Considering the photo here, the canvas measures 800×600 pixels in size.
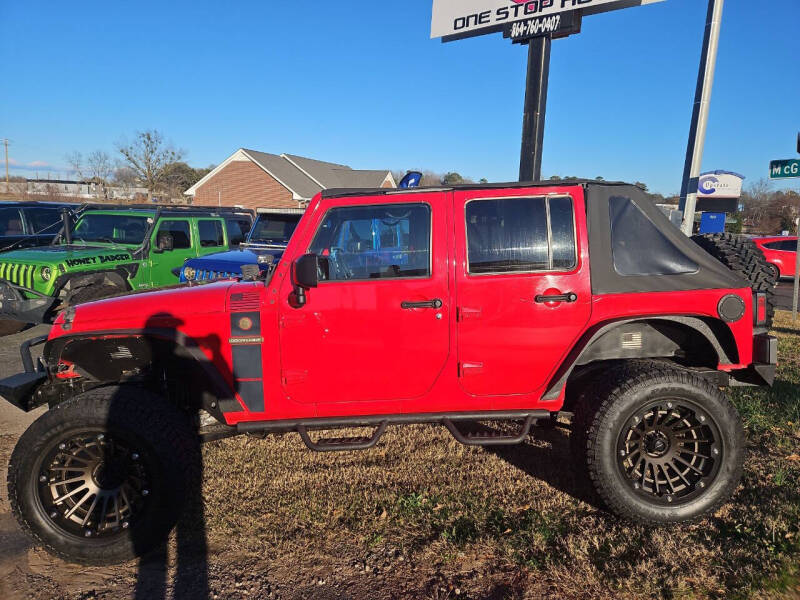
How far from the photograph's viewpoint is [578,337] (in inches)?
124

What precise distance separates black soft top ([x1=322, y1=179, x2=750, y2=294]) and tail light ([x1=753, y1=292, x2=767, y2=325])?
177 mm

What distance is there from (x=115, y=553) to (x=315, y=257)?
2033 mm

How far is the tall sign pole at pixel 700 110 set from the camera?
7988 millimetres

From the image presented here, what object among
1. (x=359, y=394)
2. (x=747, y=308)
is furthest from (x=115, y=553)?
(x=747, y=308)

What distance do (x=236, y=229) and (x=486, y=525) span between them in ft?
A: 25.8

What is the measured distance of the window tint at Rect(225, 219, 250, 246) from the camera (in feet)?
30.7

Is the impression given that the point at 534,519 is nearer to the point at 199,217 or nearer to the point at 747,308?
the point at 747,308

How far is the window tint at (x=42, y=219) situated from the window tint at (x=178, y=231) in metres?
4.07

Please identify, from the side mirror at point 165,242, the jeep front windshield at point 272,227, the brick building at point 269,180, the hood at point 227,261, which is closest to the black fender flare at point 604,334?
the hood at point 227,261

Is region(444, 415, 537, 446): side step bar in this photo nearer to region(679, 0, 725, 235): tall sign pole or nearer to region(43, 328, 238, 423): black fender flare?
region(43, 328, 238, 423): black fender flare

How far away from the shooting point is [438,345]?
3100 millimetres

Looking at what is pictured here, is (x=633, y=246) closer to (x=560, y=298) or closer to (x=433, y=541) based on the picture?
(x=560, y=298)

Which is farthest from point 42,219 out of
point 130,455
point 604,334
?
point 604,334

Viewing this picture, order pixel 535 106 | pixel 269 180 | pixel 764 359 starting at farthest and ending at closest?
pixel 269 180, pixel 535 106, pixel 764 359
